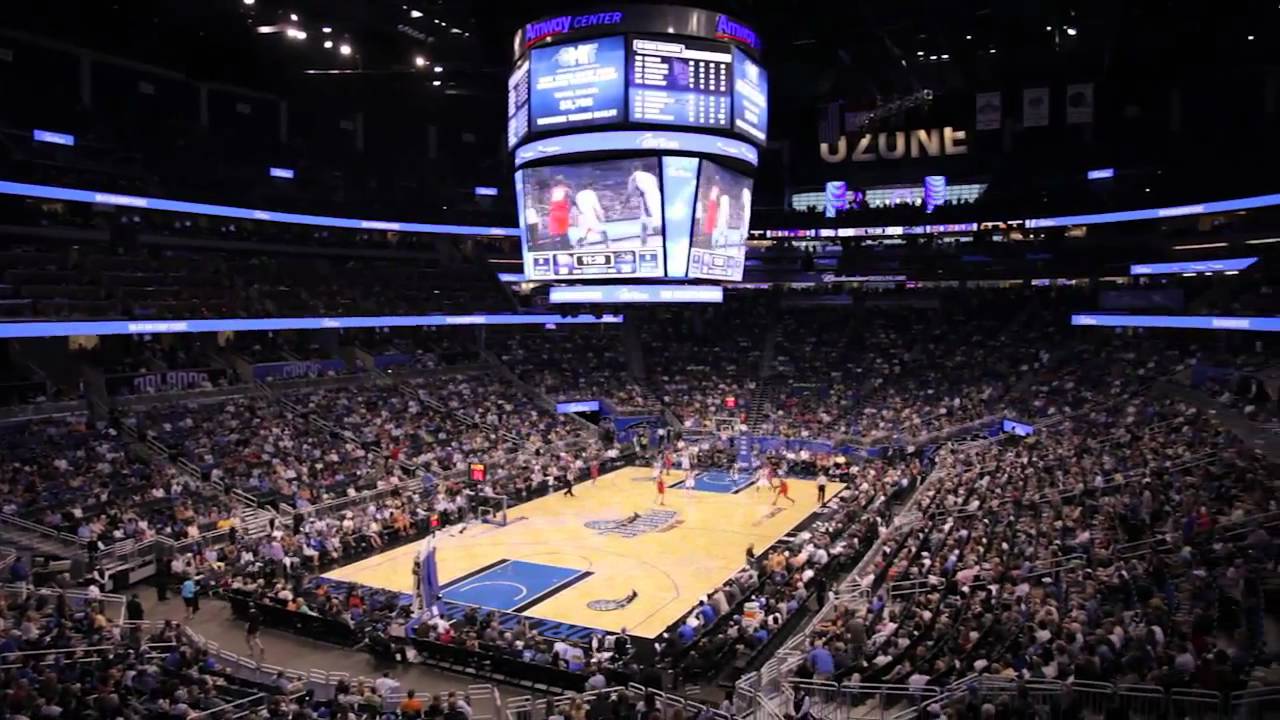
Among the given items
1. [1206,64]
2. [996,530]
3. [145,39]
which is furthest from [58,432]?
[1206,64]

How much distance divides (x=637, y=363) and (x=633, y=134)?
78.1ft

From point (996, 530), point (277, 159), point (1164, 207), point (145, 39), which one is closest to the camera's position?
point (996, 530)

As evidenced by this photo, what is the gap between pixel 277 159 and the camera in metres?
38.1

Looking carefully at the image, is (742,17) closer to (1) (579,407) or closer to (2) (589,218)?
(2) (589,218)

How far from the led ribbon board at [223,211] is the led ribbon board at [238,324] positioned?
14.3 ft

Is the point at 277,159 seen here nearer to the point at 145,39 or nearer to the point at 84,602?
the point at 145,39

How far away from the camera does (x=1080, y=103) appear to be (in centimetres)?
4128

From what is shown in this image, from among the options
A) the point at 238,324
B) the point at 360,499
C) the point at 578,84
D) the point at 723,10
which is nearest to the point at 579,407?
the point at 238,324

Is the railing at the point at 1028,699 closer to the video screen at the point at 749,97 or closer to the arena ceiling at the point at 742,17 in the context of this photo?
the video screen at the point at 749,97

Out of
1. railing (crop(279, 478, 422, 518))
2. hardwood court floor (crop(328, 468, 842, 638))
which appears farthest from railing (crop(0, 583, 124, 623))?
railing (crop(279, 478, 422, 518))

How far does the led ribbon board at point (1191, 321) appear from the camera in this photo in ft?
79.9

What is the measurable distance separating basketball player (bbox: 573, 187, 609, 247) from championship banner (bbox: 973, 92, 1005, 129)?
89.5 feet

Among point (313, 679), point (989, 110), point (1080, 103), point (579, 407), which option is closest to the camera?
point (313, 679)

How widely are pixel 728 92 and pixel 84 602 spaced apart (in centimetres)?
1828
